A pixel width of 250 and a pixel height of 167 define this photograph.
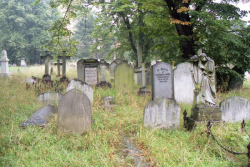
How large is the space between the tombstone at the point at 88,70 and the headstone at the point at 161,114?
22.1 ft

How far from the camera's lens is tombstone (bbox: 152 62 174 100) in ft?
27.0

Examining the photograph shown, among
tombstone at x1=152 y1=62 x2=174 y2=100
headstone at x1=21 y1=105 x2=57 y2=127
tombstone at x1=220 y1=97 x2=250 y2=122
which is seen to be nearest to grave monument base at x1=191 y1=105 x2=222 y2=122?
tombstone at x1=220 y1=97 x2=250 y2=122

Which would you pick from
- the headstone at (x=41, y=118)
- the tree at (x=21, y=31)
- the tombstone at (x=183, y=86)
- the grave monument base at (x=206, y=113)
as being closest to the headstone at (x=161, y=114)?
the grave monument base at (x=206, y=113)

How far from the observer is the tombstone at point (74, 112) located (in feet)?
16.0

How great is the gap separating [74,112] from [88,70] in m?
6.69

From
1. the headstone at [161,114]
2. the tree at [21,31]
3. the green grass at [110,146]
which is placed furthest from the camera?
the tree at [21,31]

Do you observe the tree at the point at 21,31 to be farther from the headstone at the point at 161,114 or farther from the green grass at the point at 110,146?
the headstone at the point at 161,114

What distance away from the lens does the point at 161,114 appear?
5.22m

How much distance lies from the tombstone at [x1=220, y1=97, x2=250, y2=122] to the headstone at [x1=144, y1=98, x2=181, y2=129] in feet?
4.89

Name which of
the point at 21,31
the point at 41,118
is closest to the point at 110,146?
the point at 41,118

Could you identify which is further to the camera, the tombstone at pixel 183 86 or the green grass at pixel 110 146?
the tombstone at pixel 183 86

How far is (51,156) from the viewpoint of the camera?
366 centimetres

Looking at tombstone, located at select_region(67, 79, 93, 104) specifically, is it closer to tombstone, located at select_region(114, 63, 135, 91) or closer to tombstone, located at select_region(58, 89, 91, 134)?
tombstone, located at select_region(58, 89, 91, 134)

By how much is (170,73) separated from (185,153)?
4868 millimetres
